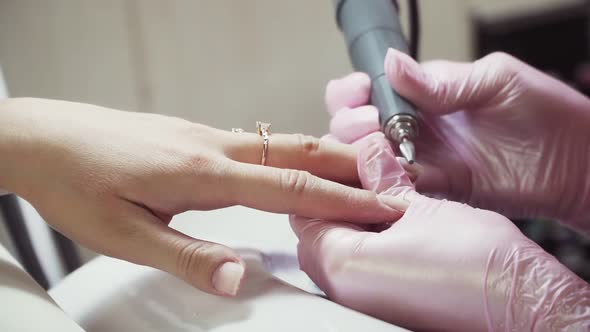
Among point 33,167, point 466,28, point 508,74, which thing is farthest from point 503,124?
point 466,28

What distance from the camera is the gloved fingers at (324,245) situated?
507 mm

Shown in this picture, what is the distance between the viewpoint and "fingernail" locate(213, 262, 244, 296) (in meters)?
0.48

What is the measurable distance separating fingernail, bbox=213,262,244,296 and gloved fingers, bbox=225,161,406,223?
78 millimetres

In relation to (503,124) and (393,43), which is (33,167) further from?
(503,124)

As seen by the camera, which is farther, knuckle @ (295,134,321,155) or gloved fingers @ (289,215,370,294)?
knuckle @ (295,134,321,155)

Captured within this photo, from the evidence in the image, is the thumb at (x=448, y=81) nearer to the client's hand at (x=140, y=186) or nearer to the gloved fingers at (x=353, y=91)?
the gloved fingers at (x=353, y=91)

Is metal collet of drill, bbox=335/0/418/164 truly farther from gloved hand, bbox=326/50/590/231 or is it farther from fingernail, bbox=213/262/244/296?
fingernail, bbox=213/262/244/296

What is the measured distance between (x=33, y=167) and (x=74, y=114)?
2.7 inches

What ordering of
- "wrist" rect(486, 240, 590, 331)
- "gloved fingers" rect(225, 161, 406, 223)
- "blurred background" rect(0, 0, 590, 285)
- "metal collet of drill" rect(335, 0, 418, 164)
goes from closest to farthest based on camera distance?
"wrist" rect(486, 240, 590, 331)
"gloved fingers" rect(225, 161, 406, 223)
"metal collet of drill" rect(335, 0, 418, 164)
"blurred background" rect(0, 0, 590, 285)

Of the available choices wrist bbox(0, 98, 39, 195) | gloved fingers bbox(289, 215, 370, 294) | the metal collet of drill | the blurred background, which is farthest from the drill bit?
the blurred background

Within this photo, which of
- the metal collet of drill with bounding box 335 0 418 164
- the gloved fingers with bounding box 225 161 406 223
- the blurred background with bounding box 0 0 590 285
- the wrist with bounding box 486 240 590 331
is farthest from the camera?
the blurred background with bounding box 0 0 590 285

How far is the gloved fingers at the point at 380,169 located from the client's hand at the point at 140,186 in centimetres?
5

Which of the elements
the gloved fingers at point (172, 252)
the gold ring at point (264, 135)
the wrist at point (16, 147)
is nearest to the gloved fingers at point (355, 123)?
the gold ring at point (264, 135)

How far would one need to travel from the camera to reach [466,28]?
1.77 m
